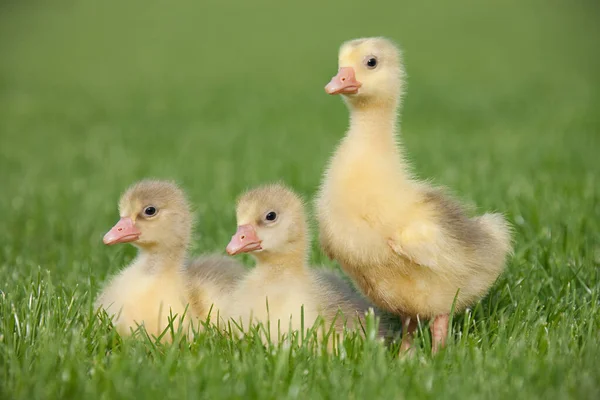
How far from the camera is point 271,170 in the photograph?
340 inches

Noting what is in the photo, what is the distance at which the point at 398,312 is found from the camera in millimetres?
3906

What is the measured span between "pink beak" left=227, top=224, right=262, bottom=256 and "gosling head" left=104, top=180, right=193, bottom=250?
1.46 feet

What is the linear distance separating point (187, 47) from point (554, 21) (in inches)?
457

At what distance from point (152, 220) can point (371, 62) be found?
1.29 metres

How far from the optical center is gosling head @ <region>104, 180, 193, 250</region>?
4035mm

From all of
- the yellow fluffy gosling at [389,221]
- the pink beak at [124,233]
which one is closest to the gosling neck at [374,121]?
the yellow fluffy gosling at [389,221]

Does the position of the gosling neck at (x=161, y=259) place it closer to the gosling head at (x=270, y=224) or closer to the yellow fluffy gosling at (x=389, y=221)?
the gosling head at (x=270, y=224)

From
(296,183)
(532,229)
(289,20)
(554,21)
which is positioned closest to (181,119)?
(296,183)

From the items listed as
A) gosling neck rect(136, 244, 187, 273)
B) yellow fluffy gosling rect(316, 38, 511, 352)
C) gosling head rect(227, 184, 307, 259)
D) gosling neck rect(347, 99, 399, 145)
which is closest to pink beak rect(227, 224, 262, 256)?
gosling head rect(227, 184, 307, 259)

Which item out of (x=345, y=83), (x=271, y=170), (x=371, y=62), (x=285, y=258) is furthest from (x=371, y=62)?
(x=271, y=170)

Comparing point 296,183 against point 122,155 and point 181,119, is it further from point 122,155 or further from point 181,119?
point 181,119

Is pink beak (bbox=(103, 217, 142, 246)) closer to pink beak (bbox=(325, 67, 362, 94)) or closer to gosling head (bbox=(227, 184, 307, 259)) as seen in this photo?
gosling head (bbox=(227, 184, 307, 259))

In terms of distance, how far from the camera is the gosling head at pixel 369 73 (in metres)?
3.78

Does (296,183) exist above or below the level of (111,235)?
below
